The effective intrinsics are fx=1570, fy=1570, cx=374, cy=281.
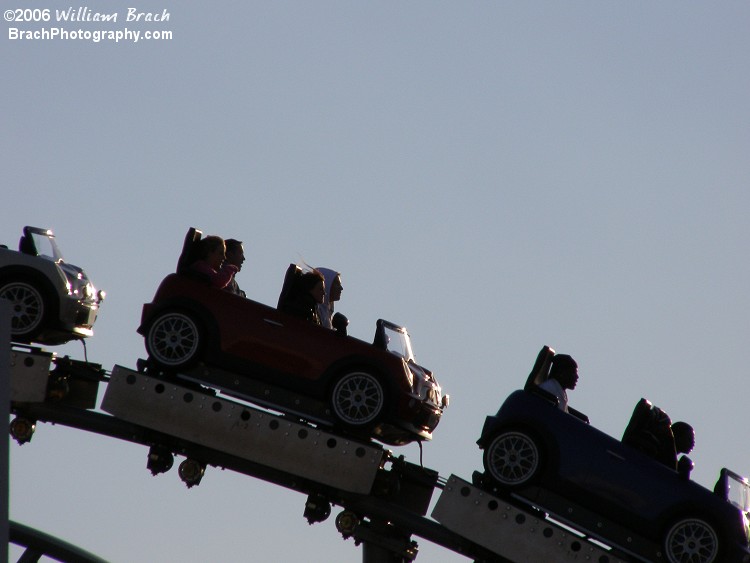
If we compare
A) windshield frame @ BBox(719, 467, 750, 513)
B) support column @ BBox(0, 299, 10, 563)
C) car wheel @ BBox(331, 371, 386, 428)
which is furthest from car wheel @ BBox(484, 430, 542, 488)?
support column @ BBox(0, 299, 10, 563)

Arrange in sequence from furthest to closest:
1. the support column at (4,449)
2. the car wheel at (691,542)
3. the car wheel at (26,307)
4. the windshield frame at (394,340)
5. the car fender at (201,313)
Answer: the car wheel at (26,307)
the windshield frame at (394,340)
the car fender at (201,313)
the car wheel at (691,542)
the support column at (4,449)

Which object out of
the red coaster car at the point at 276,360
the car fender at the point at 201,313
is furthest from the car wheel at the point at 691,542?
the car fender at the point at 201,313

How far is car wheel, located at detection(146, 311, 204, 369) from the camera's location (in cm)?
1480

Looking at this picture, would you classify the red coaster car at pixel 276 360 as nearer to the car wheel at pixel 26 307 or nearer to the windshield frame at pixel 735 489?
the car wheel at pixel 26 307

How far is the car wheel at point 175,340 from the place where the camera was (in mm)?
14797

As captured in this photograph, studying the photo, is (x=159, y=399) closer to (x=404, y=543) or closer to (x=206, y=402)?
(x=206, y=402)

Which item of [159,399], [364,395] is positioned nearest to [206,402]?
[159,399]

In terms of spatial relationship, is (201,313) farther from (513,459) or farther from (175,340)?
(513,459)

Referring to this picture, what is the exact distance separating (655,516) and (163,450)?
4684 mm

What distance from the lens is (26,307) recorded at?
15312 millimetres

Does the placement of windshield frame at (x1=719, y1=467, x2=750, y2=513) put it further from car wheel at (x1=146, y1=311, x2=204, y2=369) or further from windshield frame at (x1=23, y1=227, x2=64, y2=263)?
windshield frame at (x1=23, y1=227, x2=64, y2=263)

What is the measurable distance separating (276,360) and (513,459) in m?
2.42

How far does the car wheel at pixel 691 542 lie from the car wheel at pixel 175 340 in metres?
4.67

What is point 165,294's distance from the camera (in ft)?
48.9
